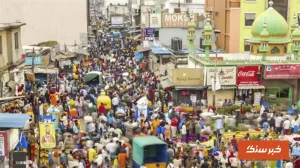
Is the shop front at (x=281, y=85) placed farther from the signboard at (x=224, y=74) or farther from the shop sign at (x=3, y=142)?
the shop sign at (x=3, y=142)

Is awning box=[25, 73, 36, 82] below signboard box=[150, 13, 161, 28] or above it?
below

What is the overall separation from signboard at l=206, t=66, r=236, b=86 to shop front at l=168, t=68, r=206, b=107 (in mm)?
422

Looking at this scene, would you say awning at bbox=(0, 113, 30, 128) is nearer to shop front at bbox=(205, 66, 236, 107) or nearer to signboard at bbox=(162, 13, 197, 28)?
shop front at bbox=(205, 66, 236, 107)

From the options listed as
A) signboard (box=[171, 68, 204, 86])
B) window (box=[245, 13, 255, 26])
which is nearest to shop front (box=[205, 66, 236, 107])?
signboard (box=[171, 68, 204, 86])

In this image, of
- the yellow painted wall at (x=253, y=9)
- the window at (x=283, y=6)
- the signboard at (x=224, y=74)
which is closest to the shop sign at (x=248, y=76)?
the signboard at (x=224, y=74)

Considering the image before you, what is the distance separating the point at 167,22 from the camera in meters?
45.1

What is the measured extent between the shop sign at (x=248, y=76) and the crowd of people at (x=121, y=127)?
1.80 meters

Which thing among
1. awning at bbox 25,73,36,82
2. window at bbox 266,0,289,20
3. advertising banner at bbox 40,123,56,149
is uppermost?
window at bbox 266,0,289,20

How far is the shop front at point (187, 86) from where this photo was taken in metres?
27.3

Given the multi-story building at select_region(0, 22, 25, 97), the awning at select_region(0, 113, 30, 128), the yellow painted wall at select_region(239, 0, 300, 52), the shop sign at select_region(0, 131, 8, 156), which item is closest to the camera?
the shop sign at select_region(0, 131, 8, 156)

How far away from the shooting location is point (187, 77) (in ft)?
89.9

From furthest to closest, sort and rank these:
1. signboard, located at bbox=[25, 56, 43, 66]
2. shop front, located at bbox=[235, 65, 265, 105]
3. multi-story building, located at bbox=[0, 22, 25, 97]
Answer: signboard, located at bbox=[25, 56, 43, 66]
shop front, located at bbox=[235, 65, 265, 105]
multi-story building, located at bbox=[0, 22, 25, 97]

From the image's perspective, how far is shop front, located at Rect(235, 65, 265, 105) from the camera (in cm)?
2738

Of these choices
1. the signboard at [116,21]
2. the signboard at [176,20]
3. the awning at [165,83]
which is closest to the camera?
the awning at [165,83]
